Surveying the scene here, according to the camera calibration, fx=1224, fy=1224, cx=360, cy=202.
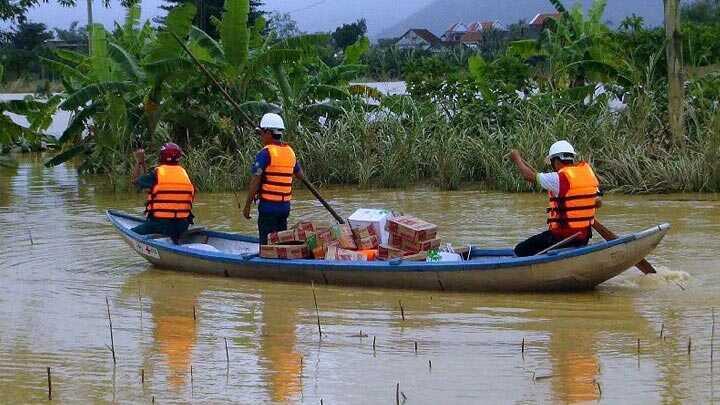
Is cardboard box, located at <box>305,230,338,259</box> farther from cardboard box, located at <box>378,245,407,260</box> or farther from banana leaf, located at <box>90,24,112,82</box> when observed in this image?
banana leaf, located at <box>90,24,112,82</box>

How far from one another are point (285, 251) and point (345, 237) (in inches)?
22.4

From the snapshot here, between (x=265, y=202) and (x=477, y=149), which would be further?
(x=477, y=149)

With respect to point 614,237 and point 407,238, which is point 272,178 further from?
point 614,237

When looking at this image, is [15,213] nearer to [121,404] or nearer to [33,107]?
[33,107]

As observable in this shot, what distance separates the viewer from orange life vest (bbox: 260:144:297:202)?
11.7 m

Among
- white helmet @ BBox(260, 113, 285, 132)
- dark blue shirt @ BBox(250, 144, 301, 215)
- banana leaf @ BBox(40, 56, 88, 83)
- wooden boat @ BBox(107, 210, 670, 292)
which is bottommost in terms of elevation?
wooden boat @ BBox(107, 210, 670, 292)

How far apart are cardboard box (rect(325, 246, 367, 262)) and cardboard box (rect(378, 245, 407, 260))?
0.51 ft

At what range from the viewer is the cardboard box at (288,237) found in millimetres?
11391

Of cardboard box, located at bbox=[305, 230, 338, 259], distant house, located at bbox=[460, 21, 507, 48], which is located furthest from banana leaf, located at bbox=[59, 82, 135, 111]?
distant house, located at bbox=[460, 21, 507, 48]

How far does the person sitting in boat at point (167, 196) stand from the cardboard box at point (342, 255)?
1870mm

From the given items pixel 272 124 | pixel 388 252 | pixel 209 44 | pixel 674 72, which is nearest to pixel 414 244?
pixel 388 252

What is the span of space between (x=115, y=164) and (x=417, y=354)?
41.4ft

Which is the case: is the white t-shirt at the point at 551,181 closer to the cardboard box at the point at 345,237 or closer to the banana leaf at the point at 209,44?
the cardboard box at the point at 345,237

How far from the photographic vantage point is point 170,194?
40.3 ft
